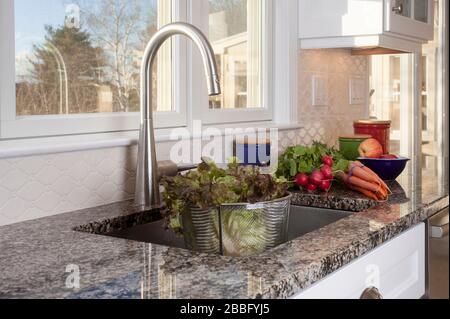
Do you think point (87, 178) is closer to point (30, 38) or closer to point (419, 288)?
point (30, 38)

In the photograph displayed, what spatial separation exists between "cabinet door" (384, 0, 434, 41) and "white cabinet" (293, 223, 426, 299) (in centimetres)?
88

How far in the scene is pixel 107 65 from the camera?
156 centimetres

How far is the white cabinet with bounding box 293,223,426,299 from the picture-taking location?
1067 mm

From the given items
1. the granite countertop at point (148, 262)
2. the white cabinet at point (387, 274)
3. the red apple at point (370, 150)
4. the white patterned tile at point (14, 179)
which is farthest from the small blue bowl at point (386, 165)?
the white patterned tile at point (14, 179)

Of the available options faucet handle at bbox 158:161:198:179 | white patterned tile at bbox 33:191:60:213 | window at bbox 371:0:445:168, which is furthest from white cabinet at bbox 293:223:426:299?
window at bbox 371:0:445:168

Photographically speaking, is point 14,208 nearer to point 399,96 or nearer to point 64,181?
point 64,181

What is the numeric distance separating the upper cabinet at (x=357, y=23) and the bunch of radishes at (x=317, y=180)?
628mm

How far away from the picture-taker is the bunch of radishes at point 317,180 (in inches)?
68.1

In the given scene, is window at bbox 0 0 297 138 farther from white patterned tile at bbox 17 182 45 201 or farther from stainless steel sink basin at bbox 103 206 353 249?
stainless steel sink basin at bbox 103 206 353 249

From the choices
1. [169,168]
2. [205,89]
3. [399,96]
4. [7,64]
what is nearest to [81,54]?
[7,64]

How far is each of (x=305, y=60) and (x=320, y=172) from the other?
73cm

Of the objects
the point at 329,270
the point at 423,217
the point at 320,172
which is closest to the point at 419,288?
the point at 423,217
